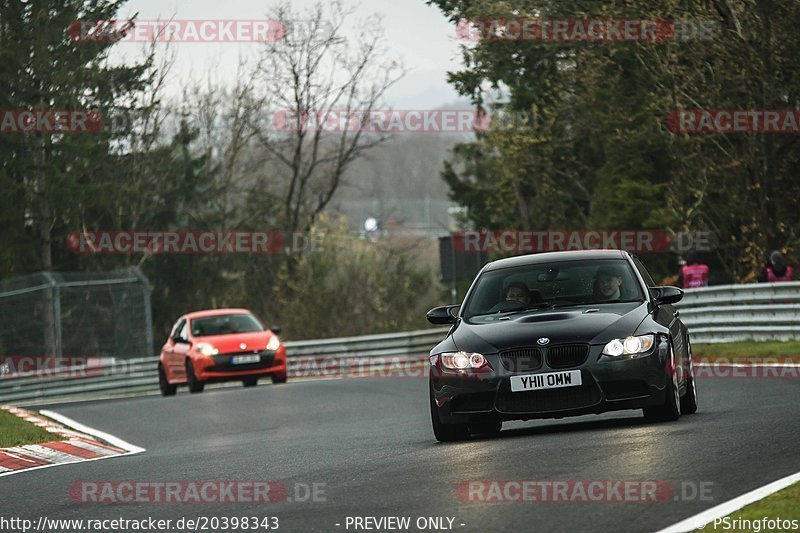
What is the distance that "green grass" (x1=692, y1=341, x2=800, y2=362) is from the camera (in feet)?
71.4

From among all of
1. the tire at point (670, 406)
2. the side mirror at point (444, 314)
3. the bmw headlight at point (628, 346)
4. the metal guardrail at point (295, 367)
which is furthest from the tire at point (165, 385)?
the bmw headlight at point (628, 346)

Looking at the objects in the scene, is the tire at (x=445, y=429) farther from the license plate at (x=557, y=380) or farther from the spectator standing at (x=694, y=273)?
the spectator standing at (x=694, y=273)

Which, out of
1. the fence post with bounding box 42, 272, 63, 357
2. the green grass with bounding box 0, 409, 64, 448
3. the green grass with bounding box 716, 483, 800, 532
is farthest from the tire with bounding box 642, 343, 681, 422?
the fence post with bounding box 42, 272, 63, 357

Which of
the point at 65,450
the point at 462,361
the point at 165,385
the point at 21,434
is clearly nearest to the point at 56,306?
the point at 165,385

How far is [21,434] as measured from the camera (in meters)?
15.7

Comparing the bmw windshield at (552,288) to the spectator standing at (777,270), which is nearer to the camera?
the bmw windshield at (552,288)

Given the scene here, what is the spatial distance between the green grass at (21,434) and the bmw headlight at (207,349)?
887cm

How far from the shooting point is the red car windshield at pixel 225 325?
28.0 meters

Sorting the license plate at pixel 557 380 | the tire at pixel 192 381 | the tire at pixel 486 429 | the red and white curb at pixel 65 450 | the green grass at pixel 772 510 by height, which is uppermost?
the license plate at pixel 557 380

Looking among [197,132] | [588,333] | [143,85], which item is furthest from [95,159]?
[588,333]

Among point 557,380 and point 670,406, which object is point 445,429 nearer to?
point 557,380

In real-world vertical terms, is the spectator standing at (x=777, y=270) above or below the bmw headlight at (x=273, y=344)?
above

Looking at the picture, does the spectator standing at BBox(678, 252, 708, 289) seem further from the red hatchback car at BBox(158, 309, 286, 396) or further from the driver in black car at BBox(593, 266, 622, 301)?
the driver in black car at BBox(593, 266, 622, 301)

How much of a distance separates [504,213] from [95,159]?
13.5 metres
